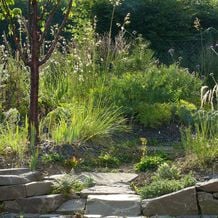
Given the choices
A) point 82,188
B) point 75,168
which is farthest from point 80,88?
point 82,188

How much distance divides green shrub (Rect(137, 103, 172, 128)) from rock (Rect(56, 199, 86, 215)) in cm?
289

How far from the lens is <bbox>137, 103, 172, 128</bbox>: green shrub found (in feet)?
27.9

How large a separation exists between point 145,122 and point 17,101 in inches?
83.5

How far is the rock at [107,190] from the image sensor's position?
19.3 ft

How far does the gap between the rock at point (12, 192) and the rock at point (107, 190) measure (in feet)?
1.95

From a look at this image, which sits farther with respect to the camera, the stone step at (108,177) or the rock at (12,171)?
the stone step at (108,177)

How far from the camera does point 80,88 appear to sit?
9.45 metres

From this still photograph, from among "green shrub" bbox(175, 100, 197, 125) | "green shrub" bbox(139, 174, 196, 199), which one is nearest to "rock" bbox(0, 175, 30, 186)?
"green shrub" bbox(139, 174, 196, 199)

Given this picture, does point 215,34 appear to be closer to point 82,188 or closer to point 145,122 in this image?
point 145,122

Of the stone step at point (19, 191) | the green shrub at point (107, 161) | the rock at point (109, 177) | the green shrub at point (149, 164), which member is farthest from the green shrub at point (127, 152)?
the stone step at point (19, 191)

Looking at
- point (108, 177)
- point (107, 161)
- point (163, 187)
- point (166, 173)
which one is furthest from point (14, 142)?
point (163, 187)

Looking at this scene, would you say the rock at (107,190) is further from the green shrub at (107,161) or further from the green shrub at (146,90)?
the green shrub at (146,90)

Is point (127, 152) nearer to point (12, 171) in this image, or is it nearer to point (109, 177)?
point (109, 177)

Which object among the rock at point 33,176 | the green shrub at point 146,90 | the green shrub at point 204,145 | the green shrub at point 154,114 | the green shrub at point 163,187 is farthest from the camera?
the green shrub at point 146,90
